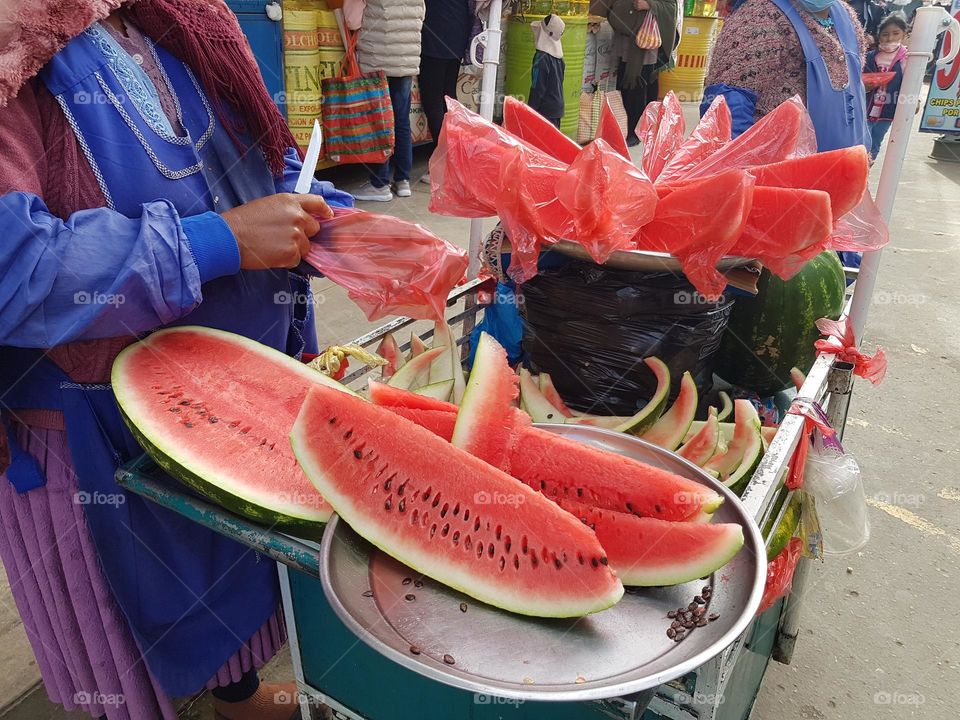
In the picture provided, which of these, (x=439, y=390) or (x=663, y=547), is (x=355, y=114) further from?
(x=663, y=547)

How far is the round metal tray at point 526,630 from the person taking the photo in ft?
2.86

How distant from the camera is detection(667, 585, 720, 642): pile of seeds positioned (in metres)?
0.97

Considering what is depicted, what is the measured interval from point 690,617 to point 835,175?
3.84 ft

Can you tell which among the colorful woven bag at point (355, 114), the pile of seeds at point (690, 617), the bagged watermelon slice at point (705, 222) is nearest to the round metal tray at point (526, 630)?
the pile of seeds at point (690, 617)

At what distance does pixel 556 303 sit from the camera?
1.90 metres

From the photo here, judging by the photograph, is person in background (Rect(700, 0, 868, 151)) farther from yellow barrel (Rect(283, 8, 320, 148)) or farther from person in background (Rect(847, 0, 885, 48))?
yellow barrel (Rect(283, 8, 320, 148))

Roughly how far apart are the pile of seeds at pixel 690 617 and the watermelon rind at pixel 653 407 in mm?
694

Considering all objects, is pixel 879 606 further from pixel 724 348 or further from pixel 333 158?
pixel 333 158

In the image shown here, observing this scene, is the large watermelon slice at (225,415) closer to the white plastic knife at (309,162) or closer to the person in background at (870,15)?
the white plastic knife at (309,162)

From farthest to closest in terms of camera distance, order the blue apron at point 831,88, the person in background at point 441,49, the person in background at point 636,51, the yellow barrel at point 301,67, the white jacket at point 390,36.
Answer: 1. the person in background at point 636,51
2. the person in background at point 441,49
3. the white jacket at point 390,36
4. the yellow barrel at point 301,67
5. the blue apron at point 831,88

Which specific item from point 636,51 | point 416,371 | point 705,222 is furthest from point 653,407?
point 636,51

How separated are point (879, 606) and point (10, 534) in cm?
307

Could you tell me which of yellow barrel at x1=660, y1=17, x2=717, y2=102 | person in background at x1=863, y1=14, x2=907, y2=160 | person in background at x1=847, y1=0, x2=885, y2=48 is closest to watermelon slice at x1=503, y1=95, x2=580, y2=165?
person in background at x1=847, y1=0, x2=885, y2=48

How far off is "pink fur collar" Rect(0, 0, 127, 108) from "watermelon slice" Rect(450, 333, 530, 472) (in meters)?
0.90
